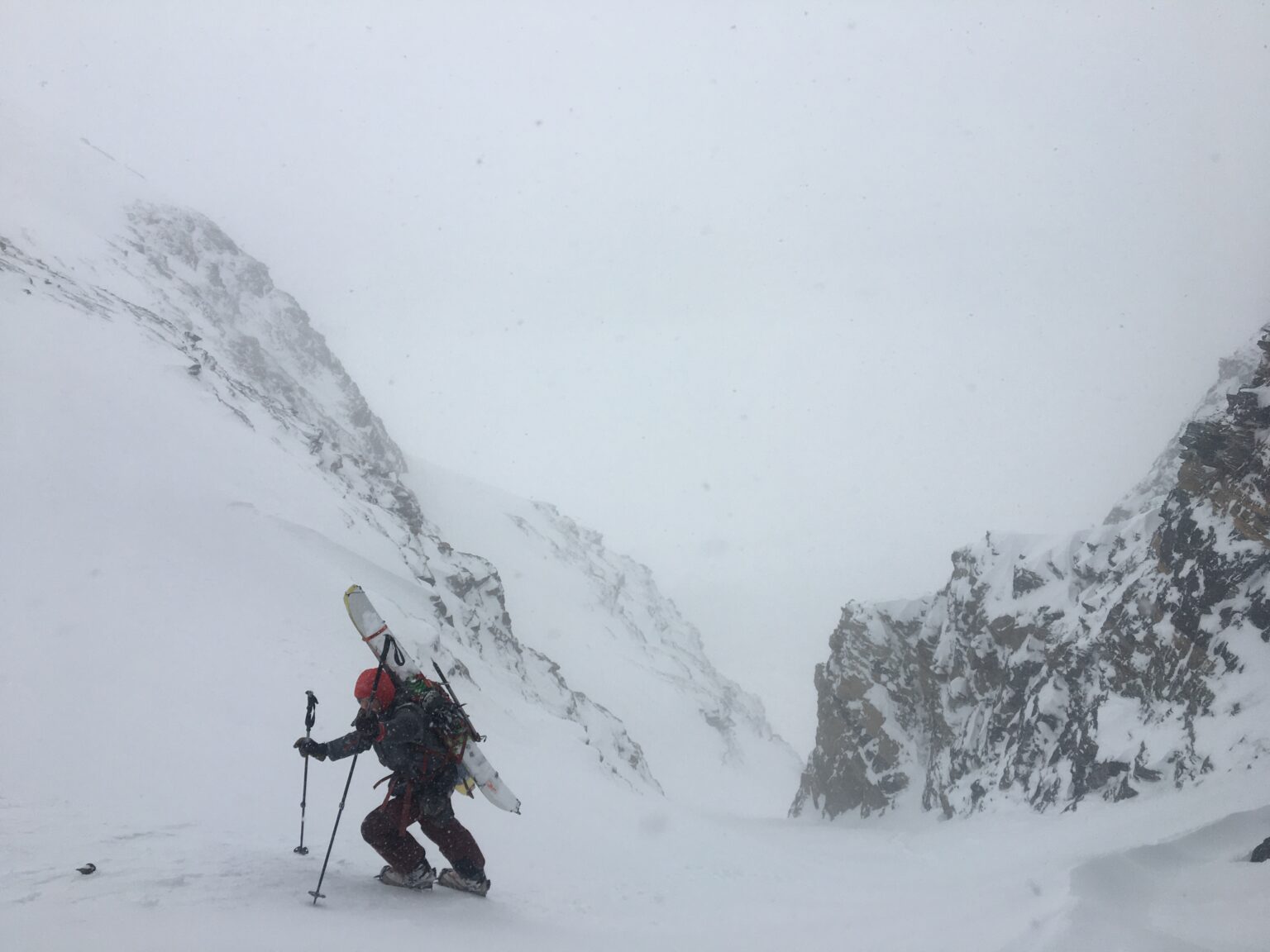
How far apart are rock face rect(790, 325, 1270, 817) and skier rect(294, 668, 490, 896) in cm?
1838

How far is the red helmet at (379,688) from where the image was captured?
589cm

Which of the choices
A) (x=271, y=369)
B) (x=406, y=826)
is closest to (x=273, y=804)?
(x=406, y=826)

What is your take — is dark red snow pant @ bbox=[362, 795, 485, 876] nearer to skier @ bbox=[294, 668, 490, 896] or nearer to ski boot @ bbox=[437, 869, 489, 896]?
skier @ bbox=[294, 668, 490, 896]

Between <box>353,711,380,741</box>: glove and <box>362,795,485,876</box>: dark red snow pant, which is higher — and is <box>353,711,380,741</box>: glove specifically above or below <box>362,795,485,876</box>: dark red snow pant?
above

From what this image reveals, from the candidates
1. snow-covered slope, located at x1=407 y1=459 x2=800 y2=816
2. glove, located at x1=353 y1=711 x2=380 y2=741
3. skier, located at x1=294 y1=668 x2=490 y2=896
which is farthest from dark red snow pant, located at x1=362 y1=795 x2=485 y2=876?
snow-covered slope, located at x1=407 y1=459 x2=800 y2=816

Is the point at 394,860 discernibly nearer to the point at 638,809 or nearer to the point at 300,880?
the point at 300,880

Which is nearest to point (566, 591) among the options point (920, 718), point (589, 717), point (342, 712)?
point (589, 717)

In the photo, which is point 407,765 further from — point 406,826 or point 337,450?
point 337,450

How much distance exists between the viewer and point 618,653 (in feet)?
244

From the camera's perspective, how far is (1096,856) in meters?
11.0

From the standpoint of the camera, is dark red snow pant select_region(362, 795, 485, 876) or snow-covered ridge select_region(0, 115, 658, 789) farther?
snow-covered ridge select_region(0, 115, 658, 789)

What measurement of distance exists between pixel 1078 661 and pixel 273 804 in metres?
25.3

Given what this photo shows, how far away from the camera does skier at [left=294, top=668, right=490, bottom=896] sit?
5.76m

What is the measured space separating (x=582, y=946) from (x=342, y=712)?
1114cm
